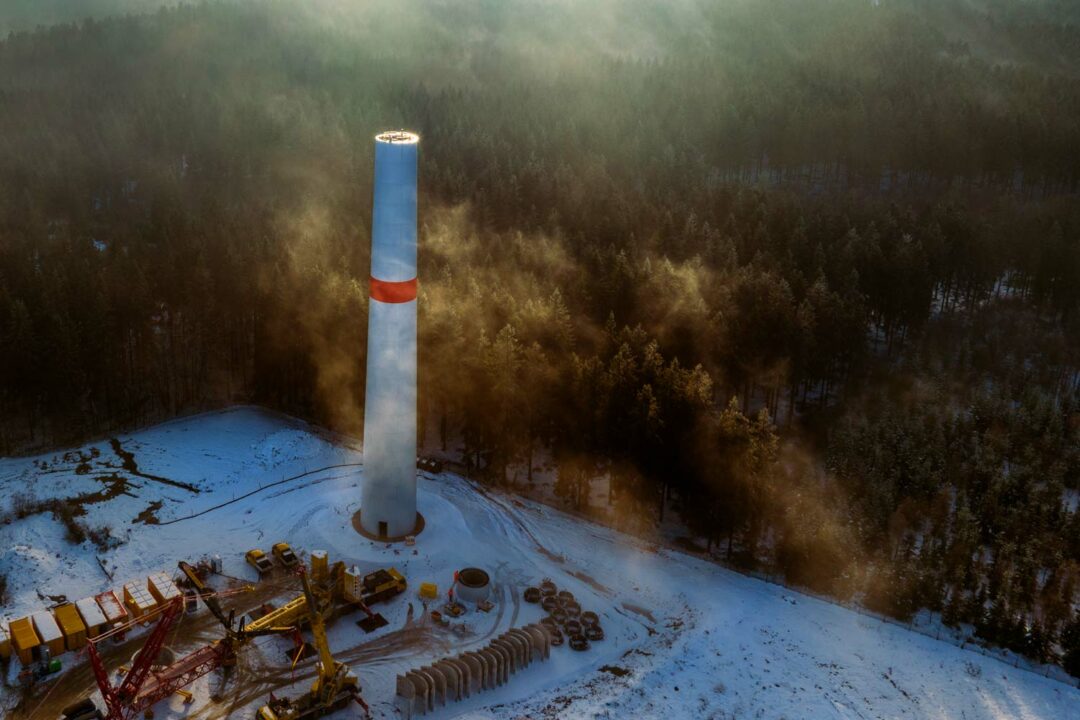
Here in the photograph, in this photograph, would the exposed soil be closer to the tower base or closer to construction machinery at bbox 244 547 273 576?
construction machinery at bbox 244 547 273 576

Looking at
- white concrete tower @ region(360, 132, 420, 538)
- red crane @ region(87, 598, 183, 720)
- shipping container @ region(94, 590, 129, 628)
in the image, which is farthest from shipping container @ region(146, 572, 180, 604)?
white concrete tower @ region(360, 132, 420, 538)

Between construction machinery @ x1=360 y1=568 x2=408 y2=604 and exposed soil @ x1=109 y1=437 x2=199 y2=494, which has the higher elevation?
construction machinery @ x1=360 y1=568 x2=408 y2=604

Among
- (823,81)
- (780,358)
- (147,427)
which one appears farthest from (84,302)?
(823,81)

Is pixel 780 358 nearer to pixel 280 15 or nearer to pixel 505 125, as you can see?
pixel 505 125

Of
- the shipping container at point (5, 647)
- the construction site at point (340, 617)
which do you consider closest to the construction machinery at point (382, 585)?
the construction site at point (340, 617)

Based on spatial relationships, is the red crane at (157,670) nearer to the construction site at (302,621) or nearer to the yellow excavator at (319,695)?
the construction site at (302,621)

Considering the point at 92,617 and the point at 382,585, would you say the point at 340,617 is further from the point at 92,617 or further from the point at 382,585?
the point at 92,617
